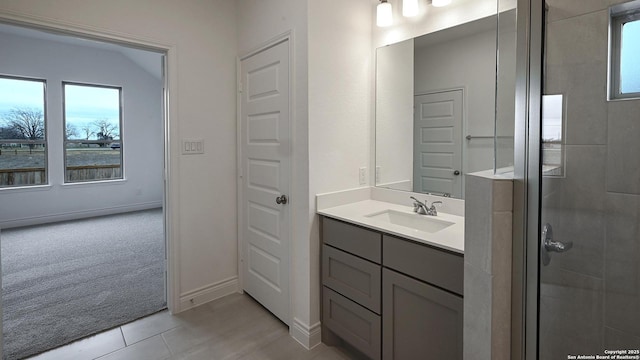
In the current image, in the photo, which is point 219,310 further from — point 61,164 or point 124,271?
point 61,164

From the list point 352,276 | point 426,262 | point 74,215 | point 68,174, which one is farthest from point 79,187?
point 426,262

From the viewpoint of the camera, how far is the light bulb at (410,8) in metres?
1.92

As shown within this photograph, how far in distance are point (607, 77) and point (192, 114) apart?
2.37 m

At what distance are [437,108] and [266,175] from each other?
49.8 inches

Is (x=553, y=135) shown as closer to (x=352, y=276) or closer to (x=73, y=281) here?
(x=352, y=276)

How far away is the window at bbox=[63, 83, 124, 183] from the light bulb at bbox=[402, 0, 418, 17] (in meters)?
5.45

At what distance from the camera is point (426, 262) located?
54.6 inches

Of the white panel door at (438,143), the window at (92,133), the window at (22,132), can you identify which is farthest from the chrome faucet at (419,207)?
the window at (22,132)

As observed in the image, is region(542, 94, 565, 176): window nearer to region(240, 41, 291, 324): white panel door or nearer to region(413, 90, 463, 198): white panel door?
region(413, 90, 463, 198): white panel door

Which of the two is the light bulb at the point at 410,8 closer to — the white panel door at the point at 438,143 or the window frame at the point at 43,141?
the white panel door at the point at 438,143

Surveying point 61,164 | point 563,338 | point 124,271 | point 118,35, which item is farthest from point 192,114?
point 61,164

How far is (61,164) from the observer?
5.02 m

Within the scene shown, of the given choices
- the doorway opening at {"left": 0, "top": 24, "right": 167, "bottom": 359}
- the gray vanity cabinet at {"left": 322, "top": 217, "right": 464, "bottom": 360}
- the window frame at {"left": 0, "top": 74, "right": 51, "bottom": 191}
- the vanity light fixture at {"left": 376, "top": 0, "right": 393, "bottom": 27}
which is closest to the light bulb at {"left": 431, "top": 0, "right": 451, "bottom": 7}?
the vanity light fixture at {"left": 376, "top": 0, "right": 393, "bottom": 27}

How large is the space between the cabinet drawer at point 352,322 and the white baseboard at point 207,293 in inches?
40.9
